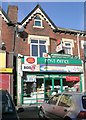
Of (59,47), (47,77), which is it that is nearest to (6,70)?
(47,77)

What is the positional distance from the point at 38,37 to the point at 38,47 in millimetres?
884

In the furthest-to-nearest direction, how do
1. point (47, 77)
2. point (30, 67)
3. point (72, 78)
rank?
point (72, 78)
point (47, 77)
point (30, 67)

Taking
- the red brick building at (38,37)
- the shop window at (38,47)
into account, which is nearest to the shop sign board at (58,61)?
the red brick building at (38,37)

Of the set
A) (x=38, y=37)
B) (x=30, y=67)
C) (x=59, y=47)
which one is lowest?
(x=30, y=67)

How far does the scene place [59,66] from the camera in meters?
22.5

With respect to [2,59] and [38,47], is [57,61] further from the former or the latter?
[2,59]

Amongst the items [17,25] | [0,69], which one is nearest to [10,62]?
[0,69]

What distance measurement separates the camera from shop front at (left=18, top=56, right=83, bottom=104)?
21.4 meters

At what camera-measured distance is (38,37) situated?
2298cm

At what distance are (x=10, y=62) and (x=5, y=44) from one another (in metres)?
1.85

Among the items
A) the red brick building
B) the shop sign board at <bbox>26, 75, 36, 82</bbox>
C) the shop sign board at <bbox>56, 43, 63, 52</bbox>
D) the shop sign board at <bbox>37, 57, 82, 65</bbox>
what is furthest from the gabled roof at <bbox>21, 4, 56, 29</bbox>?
the shop sign board at <bbox>26, 75, 36, 82</bbox>

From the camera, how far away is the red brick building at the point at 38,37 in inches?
861

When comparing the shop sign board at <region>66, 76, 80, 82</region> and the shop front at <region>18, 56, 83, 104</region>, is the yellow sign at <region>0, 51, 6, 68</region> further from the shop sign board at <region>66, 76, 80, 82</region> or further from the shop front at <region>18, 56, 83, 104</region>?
the shop sign board at <region>66, 76, 80, 82</region>

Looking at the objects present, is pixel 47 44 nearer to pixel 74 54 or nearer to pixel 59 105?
pixel 74 54
